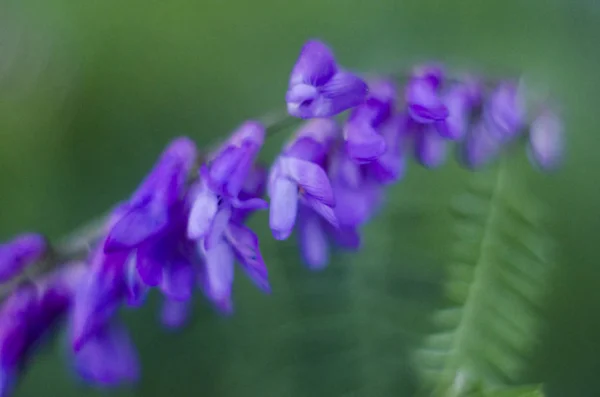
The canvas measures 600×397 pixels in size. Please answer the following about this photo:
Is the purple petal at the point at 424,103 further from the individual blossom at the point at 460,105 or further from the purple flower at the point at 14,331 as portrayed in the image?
the purple flower at the point at 14,331

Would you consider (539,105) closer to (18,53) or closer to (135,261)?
(135,261)

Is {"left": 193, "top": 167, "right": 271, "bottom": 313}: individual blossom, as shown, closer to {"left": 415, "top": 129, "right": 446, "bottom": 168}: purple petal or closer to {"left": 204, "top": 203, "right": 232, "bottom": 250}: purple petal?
{"left": 204, "top": 203, "right": 232, "bottom": 250}: purple petal

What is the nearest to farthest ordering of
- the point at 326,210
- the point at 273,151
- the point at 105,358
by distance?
the point at 326,210
the point at 105,358
the point at 273,151

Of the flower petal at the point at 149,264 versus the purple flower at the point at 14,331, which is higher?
the flower petal at the point at 149,264

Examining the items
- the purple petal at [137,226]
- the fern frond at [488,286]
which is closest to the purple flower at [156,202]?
the purple petal at [137,226]

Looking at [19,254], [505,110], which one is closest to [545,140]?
[505,110]

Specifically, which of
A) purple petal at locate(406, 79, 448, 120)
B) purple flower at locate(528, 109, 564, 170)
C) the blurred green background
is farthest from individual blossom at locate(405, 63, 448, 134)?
the blurred green background

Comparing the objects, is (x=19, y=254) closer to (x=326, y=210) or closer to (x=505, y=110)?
(x=326, y=210)

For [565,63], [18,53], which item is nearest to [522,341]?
[565,63]
